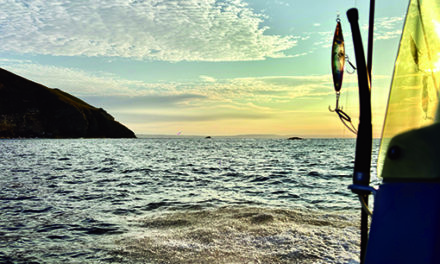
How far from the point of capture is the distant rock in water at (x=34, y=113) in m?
155

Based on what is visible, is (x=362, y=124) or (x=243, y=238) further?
(x=243, y=238)

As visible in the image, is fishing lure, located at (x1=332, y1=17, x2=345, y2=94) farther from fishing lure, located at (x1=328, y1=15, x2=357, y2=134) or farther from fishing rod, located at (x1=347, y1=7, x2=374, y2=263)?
fishing rod, located at (x1=347, y1=7, x2=374, y2=263)

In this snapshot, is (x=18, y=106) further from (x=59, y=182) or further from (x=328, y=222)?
(x=328, y=222)

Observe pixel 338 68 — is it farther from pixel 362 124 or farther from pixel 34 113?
pixel 34 113

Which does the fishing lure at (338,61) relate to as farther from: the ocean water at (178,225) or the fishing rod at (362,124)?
the ocean water at (178,225)

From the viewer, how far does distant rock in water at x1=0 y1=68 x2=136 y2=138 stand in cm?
15488

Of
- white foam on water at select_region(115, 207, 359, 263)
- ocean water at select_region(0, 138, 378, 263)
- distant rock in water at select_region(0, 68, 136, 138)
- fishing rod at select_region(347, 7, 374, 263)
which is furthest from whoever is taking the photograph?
distant rock in water at select_region(0, 68, 136, 138)

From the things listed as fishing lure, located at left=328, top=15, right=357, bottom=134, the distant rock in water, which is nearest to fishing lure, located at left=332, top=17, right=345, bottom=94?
fishing lure, located at left=328, top=15, right=357, bottom=134

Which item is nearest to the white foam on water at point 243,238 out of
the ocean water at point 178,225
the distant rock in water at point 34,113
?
the ocean water at point 178,225

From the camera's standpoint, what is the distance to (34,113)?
16300 cm

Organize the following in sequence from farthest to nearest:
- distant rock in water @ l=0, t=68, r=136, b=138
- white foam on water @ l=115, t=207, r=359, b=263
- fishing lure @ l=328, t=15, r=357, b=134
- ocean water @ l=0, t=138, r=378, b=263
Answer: distant rock in water @ l=0, t=68, r=136, b=138 → ocean water @ l=0, t=138, r=378, b=263 → white foam on water @ l=115, t=207, r=359, b=263 → fishing lure @ l=328, t=15, r=357, b=134

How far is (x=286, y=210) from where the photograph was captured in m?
11.1

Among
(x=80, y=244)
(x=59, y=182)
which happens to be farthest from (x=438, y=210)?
(x=59, y=182)

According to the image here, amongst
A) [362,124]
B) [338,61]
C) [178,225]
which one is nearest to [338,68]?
[338,61]
